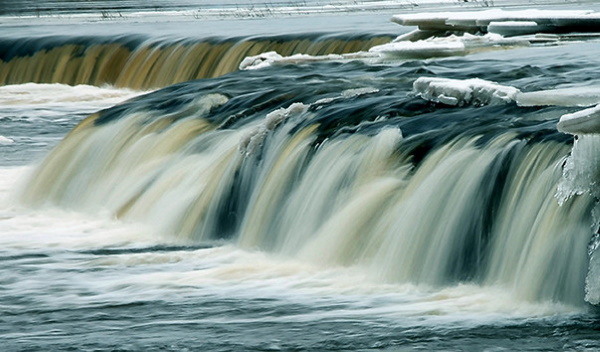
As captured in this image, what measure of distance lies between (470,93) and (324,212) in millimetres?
1929

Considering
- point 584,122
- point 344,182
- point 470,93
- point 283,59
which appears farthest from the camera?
point 283,59

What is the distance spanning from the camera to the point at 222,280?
841cm

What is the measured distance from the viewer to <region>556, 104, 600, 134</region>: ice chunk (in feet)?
22.4

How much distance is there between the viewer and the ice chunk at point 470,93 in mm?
10281

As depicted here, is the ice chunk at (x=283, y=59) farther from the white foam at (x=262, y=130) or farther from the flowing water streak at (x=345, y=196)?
the white foam at (x=262, y=130)

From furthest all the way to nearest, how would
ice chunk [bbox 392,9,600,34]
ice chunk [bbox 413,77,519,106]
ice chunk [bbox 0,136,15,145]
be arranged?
1. ice chunk [bbox 392,9,600,34]
2. ice chunk [bbox 0,136,15,145]
3. ice chunk [bbox 413,77,519,106]

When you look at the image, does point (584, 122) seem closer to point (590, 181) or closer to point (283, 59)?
point (590, 181)

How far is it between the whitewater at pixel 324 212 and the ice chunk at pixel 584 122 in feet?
0.04

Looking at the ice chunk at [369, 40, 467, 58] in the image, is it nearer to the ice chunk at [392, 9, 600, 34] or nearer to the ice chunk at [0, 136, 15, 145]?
the ice chunk at [392, 9, 600, 34]

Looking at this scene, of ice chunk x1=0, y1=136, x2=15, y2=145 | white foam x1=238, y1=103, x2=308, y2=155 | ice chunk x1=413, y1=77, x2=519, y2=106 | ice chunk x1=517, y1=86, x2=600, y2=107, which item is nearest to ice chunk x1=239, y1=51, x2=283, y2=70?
ice chunk x1=0, y1=136, x2=15, y2=145

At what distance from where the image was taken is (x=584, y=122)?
6.86m

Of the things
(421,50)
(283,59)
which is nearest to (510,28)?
(421,50)

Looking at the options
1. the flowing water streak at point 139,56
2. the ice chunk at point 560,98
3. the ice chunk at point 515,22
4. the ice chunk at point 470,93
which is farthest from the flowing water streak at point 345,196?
the flowing water streak at point 139,56

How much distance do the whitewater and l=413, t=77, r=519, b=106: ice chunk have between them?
0.8 inches
